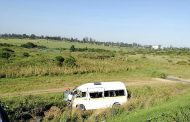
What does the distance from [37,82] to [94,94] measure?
12.3 metres

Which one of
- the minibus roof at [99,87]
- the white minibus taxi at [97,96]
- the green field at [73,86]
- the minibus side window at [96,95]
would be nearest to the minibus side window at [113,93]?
the white minibus taxi at [97,96]

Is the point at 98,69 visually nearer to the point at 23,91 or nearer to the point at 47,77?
the point at 47,77

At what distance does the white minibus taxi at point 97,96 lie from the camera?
21.9 meters

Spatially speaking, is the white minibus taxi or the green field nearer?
the green field

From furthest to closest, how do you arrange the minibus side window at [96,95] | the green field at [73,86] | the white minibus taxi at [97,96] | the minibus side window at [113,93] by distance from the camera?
1. the minibus side window at [113,93]
2. the minibus side window at [96,95]
3. the white minibus taxi at [97,96]
4. the green field at [73,86]

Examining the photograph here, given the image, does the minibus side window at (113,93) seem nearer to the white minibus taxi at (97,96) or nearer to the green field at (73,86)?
the white minibus taxi at (97,96)

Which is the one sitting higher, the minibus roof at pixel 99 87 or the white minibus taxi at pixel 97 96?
the minibus roof at pixel 99 87

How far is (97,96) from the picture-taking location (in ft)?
73.2

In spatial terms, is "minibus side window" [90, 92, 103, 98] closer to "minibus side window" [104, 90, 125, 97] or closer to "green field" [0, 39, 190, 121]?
"minibus side window" [104, 90, 125, 97]

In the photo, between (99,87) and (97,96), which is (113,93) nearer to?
(99,87)

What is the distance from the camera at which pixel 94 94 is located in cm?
2242

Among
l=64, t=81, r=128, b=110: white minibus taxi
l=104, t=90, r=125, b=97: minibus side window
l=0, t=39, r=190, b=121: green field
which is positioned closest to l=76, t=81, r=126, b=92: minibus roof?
l=64, t=81, r=128, b=110: white minibus taxi

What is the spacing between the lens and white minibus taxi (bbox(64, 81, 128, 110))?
21.9 m

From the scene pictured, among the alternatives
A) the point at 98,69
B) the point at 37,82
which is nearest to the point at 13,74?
the point at 37,82
